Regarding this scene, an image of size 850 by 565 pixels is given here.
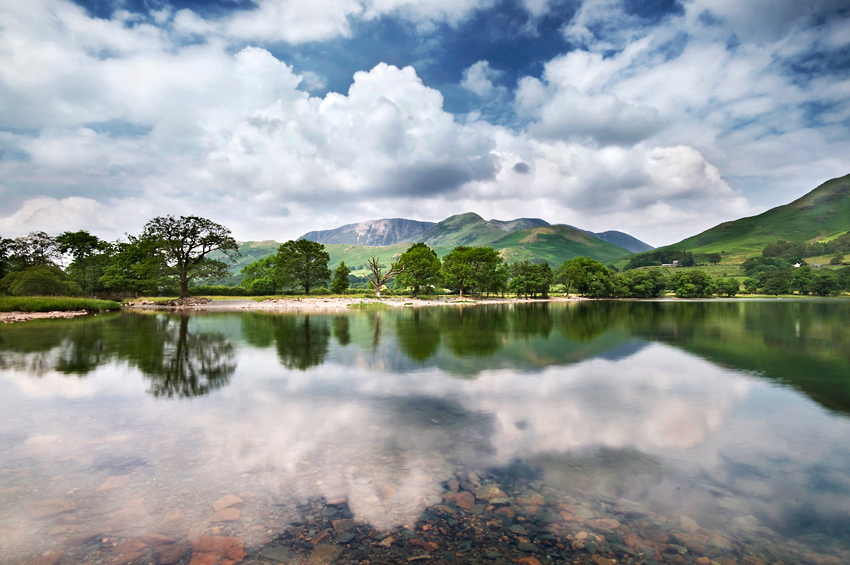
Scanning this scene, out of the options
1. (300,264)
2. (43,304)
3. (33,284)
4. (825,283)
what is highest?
(300,264)

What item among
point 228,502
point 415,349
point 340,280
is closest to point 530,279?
point 340,280

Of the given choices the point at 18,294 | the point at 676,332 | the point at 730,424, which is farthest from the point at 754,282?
the point at 18,294

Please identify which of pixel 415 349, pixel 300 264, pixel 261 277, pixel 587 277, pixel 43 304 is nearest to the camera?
pixel 415 349

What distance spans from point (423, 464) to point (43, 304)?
5336 centimetres

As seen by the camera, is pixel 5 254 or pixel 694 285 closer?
pixel 5 254

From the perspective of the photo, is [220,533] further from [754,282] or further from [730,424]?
[754,282]

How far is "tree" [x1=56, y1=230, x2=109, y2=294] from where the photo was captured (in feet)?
203

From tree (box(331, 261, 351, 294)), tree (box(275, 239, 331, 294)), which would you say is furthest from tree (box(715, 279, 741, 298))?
tree (box(275, 239, 331, 294))

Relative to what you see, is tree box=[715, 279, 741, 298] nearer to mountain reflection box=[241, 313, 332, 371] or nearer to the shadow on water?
mountain reflection box=[241, 313, 332, 371]

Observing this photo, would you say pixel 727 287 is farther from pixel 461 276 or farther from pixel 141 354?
pixel 141 354

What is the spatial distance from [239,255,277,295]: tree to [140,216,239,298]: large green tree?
758 inches

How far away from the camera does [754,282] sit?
142875 mm

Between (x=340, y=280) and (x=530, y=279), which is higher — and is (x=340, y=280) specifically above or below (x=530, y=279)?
above

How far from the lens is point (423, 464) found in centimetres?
684
